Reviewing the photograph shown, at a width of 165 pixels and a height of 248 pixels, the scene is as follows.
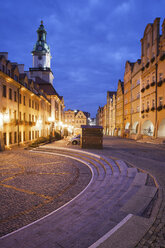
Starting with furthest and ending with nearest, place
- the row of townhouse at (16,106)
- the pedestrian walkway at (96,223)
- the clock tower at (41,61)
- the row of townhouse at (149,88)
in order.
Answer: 1. the clock tower at (41,61)
2. the row of townhouse at (149,88)
3. the row of townhouse at (16,106)
4. the pedestrian walkway at (96,223)

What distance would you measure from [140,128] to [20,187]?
28.5m

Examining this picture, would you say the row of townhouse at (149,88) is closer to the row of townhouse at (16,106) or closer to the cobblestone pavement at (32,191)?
the row of townhouse at (16,106)

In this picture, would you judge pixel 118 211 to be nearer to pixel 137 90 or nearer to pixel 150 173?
pixel 150 173

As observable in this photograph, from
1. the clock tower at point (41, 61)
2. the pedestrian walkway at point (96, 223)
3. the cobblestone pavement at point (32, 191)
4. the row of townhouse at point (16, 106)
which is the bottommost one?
the cobblestone pavement at point (32, 191)

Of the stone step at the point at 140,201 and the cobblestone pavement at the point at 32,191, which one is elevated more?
the stone step at the point at 140,201

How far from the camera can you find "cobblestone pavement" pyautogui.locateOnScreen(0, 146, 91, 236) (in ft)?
16.5

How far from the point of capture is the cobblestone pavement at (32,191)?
5.04 meters

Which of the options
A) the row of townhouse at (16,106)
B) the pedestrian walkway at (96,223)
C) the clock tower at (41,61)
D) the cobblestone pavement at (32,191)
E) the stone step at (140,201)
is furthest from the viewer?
the clock tower at (41,61)

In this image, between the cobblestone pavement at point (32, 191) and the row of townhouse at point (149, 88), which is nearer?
the cobblestone pavement at point (32, 191)

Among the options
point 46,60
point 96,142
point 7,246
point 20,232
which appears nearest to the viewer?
point 7,246

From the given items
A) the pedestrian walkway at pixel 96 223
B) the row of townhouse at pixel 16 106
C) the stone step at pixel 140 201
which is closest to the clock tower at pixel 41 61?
the row of townhouse at pixel 16 106

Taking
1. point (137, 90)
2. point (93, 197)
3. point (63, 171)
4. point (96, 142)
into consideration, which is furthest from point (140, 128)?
point (93, 197)

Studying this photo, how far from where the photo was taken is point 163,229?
3.55 m

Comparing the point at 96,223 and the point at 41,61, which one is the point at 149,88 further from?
the point at 41,61
